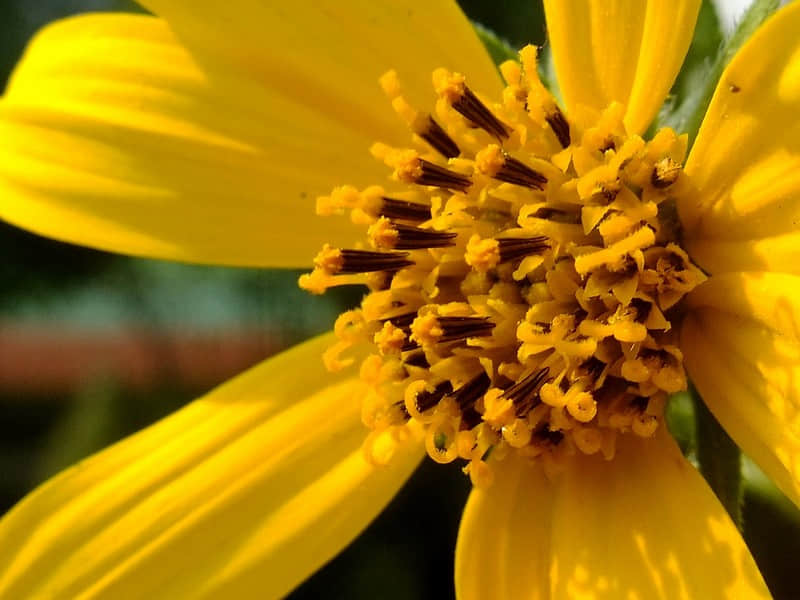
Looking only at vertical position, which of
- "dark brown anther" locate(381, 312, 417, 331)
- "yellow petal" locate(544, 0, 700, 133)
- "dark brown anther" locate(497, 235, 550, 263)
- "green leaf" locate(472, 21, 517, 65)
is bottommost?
"dark brown anther" locate(381, 312, 417, 331)

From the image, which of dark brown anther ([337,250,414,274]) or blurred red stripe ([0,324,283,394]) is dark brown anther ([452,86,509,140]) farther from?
blurred red stripe ([0,324,283,394])

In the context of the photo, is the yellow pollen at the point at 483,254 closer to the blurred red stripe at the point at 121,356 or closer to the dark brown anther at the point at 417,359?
the dark brown anther at the point at 417,359

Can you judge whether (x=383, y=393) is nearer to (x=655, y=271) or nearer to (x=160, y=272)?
(x=655, y=271)

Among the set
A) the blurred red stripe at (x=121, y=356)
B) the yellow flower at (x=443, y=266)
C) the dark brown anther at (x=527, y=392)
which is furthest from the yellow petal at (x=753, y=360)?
the blurred red stripe at (x=121, y=356)

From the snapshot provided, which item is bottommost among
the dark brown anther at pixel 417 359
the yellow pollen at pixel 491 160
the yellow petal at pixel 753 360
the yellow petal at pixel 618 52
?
the yellow petal at pixel 753 360

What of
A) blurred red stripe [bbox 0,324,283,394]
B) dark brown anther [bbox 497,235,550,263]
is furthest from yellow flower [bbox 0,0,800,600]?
blurred red stripe [bbox 0,324,283,394]

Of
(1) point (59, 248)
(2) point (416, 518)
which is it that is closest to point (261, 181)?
(2) point (416, 518)
